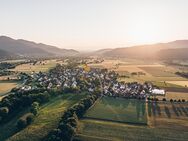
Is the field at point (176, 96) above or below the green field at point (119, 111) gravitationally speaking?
below

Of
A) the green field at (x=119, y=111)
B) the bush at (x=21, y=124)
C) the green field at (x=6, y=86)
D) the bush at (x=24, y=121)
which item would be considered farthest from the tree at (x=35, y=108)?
the green field at (x=6, y=86)

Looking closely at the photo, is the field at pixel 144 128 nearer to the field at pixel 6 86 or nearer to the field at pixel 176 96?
the field at pixel 176 96

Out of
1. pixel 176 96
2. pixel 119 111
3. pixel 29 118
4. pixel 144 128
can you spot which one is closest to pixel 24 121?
pixel 29 118

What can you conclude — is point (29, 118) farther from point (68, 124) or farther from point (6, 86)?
point (6, 86)

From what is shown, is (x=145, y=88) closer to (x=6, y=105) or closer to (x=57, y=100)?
(x=57, y=100)

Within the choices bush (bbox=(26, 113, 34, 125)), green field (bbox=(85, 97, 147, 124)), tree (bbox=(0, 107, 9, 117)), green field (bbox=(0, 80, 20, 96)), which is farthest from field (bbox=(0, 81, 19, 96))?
green field (bbox=(85, 97, 147, 124))

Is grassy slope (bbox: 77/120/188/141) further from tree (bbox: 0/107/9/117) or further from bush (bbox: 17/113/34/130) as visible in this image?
tree (bbox: 0/107/9/117)

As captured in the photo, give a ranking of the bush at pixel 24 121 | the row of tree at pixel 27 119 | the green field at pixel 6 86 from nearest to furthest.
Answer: the bush at pixel 24 121
the row of tree at pixel 27 119
the green field at pixel 6 86
